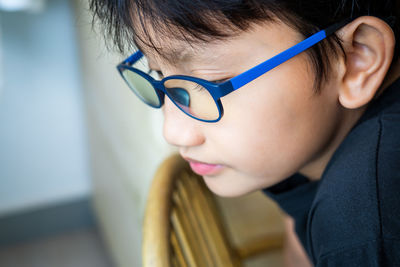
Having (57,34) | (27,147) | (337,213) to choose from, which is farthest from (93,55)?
(337,213)

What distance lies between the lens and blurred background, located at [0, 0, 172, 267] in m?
1.34

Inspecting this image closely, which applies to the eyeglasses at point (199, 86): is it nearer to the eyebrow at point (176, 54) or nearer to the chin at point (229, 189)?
the eyebrow at point (176, 54)

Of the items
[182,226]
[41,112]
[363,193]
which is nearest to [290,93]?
[363,193]

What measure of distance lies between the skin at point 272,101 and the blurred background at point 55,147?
0.64 m

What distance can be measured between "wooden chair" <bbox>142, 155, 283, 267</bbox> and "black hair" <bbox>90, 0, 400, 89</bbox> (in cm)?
21

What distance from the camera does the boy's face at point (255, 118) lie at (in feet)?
1.63

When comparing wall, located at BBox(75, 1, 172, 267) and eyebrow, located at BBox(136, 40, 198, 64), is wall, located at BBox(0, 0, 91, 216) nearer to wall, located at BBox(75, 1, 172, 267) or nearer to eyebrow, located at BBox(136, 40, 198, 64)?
wall, located at BBox(75, 1, 172, 267)

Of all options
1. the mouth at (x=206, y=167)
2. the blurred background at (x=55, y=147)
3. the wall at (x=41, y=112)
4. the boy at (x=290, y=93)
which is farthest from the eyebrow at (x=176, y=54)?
the wall at (x=41, y=112)

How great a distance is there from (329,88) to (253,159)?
0.13 metres

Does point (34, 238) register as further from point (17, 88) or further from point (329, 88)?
point (329, 88)

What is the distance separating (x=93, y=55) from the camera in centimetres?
122

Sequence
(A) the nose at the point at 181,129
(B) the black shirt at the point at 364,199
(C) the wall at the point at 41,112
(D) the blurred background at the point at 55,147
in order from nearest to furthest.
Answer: (B) the black shirt at the point at 364,199, (A) the nose at the point at 181,129, (D) the blurred background at the point at 55,147, (C) the wall at the point at 41,112

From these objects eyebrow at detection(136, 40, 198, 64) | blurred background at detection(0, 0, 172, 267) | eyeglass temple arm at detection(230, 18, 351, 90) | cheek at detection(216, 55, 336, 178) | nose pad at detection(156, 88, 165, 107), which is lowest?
blurred background at detection(0, 0, 172, 267)

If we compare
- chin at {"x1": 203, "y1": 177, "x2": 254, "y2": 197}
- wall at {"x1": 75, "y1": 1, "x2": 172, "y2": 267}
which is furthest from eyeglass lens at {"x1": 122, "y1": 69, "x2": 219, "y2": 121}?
wall at {"x1": 75, "y1": 1, "x2": 172, "y2": 267}
